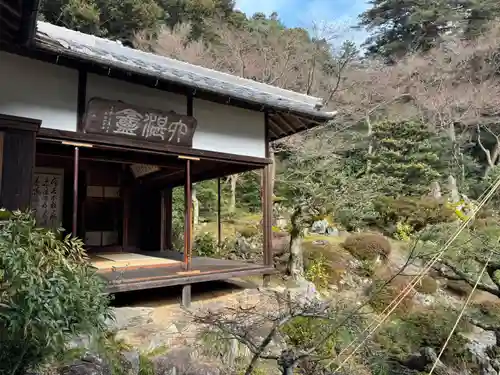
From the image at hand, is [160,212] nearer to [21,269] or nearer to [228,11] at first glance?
[21,269]

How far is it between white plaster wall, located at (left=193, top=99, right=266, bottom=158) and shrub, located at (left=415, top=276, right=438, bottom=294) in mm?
5729

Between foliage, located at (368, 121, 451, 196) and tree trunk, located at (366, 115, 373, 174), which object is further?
tree trunk, located at (366, 115, 373, 174)

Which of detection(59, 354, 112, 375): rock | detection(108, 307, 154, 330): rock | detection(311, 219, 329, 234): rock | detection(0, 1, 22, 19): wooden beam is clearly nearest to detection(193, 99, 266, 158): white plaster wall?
detection(108, 307, 154, 330): rock

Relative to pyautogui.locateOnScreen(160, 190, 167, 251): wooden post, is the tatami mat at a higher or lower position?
lower

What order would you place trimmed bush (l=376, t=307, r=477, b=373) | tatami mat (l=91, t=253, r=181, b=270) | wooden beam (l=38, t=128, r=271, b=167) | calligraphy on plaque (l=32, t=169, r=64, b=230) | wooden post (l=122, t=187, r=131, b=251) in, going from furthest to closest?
1. wooden post (l=122, t=187, r=131, b=251)
2. calligraphy on plaque (l=32, t=169, r=64, b=230)
3. tatami mat (l=91, t=253, r=181, b=270)
4. trimmed bush (l=376, t=307, r=477, b=373)
5. wooden beam (l=38, t=128, r=271, b=167)

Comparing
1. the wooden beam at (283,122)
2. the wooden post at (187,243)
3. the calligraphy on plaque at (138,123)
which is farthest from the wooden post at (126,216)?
the wooden beam at (283,122)

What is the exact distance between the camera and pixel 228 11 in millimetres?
24188

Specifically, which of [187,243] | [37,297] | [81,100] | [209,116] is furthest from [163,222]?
[37,297]

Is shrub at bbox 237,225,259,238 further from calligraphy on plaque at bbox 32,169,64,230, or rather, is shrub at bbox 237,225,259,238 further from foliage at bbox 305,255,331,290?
calligraphy on plaque at bbox 32,169,64,230

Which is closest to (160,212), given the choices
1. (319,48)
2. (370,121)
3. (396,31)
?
(319,48)

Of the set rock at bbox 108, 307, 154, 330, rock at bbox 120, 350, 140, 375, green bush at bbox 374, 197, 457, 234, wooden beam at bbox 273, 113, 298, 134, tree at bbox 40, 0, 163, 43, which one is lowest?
rock at bbox 120, 350, 140, 375

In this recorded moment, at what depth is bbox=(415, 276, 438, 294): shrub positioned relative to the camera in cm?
1021

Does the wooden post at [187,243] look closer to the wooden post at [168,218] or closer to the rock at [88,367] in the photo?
the rock at [88,367]

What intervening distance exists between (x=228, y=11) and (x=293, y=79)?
9.78 m
